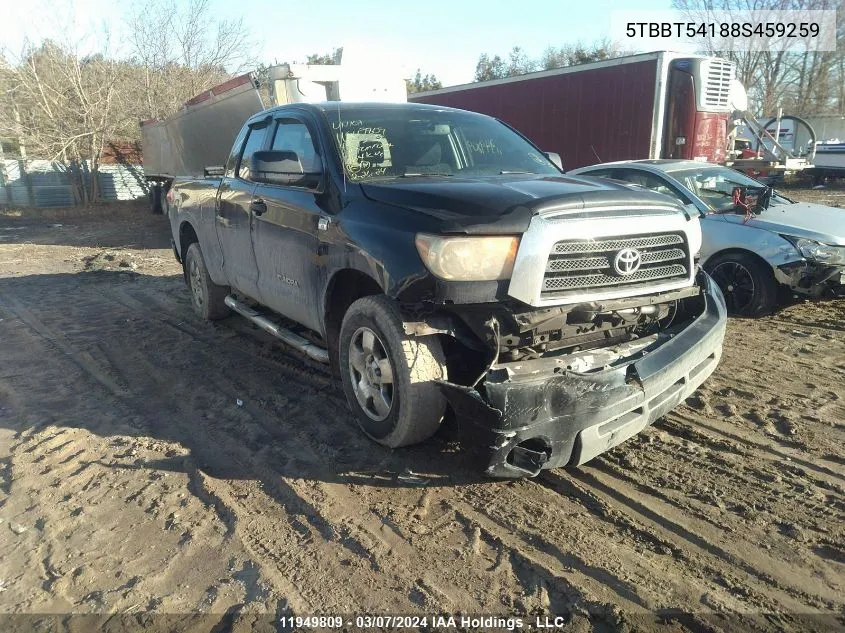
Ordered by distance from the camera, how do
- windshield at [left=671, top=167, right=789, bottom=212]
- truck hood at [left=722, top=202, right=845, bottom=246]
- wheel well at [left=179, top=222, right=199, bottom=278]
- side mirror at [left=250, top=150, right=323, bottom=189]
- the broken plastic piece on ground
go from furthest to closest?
windshield at [left=671, top=167, right=789, bottom=212] < wheel well at [left=179, top=222, right=199, bottom=278] < truck hood at [left=722, top=202, right=845, bottom=246] < side mirror at [left=250, top=150, right=323, bottom=189] < the broken plastic piece on ground

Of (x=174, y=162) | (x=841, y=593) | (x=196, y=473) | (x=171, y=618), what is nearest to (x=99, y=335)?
(x=196, y=473)

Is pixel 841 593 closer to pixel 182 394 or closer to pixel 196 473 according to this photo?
pixel 196 473

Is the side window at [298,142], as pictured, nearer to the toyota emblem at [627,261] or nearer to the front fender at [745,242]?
the toyota emblem at [627,261]

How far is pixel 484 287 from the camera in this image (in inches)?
115

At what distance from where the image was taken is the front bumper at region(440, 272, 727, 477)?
2.76 m

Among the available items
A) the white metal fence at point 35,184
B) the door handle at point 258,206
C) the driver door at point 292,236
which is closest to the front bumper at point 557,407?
the driver door at point 292,236

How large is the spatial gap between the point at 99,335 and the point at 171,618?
4721 millimetres

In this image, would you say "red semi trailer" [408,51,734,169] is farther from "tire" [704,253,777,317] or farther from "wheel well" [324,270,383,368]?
"wheel well" [324,270,383,368]

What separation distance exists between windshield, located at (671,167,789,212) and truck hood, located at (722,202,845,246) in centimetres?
34

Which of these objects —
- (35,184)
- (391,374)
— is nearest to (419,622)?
(391,374)

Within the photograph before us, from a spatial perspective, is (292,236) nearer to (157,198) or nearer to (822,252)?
(822,252)

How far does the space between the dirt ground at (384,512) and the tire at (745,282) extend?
3.87 feet

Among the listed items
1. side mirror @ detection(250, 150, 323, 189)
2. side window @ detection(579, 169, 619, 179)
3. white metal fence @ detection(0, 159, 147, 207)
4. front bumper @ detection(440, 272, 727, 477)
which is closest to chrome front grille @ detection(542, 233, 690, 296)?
front bumper @ detection(440, 272, 727, 477)

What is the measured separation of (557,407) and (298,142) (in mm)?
2744
